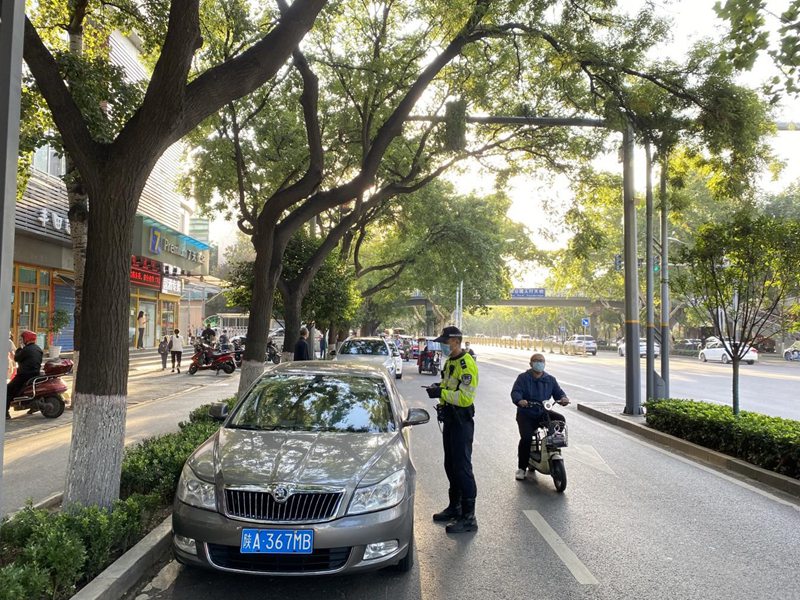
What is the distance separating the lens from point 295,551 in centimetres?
361

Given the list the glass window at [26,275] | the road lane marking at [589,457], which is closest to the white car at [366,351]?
the road lane marking at [589,457]

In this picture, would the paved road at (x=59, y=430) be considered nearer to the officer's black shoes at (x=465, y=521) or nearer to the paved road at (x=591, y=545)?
the paved road at (x=591, y=545)

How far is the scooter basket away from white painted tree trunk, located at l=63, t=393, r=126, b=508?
4.46 m

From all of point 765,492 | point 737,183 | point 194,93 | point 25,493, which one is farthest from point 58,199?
point 765,492

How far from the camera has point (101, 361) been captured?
479 cm

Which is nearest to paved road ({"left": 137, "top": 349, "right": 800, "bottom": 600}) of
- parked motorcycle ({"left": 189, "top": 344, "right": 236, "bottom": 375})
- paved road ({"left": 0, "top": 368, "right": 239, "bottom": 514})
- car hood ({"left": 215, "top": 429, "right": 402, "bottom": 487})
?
car hood ({"left": 215, "top": 429, "right": 402, "bottom": 487})

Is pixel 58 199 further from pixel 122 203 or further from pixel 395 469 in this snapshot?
pixel 395 469

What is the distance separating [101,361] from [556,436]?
472 cm

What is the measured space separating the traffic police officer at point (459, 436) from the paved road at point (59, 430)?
11.8ft

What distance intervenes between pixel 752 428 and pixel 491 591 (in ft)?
18.9

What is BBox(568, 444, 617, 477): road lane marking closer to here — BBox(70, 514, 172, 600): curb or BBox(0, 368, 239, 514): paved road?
BBox(70, 514, 172, 600): curb

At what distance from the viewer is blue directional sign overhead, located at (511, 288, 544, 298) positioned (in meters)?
67.4

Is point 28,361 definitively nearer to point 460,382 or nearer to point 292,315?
point 292,315

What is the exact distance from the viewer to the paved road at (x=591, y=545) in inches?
159
